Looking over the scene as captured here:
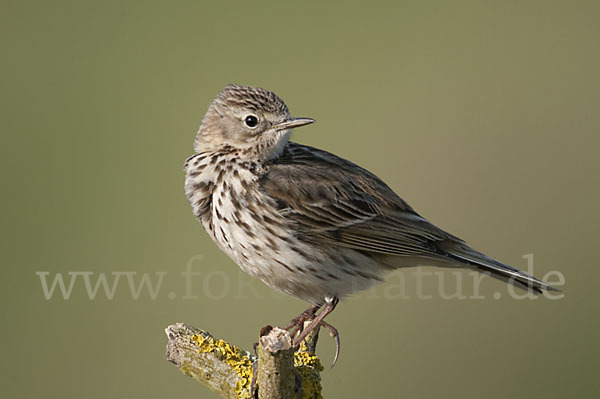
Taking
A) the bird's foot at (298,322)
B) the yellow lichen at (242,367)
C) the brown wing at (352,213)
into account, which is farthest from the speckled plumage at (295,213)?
the yellow lichen at (242,367)

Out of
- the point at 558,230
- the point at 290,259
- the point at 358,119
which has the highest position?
the point at 358,119

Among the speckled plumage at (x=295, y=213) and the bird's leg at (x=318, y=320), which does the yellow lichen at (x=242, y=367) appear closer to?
the bird's leg at (x=318, y=320)

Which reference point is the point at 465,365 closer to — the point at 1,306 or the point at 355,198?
the point at 355,198

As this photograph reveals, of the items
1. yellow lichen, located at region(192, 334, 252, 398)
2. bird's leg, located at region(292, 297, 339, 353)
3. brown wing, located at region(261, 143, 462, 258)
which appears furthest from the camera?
brown wing, located at region(261, 143, 462, 258)

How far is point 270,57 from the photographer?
49.2ft

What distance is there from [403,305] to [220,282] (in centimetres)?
244

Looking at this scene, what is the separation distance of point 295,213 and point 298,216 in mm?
36

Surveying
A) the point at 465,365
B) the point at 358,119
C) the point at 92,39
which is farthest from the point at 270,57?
the point at 465,365

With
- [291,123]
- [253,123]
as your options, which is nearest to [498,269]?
[291,123]

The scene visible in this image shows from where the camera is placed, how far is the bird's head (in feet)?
22.6

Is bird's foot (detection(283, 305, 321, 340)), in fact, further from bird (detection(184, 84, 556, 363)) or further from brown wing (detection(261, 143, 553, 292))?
brown wing (detection(261, 143, 553, 292))

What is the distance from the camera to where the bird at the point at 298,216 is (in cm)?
652

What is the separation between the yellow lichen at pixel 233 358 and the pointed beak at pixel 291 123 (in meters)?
1.99

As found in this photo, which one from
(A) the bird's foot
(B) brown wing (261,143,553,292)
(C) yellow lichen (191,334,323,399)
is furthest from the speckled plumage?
(C) yellow lichen (191,334,323,399)
